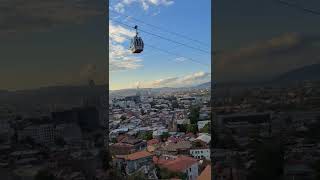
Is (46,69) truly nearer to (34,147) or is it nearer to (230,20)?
(34,147)

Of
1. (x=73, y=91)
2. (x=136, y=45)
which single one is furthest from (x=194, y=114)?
(x=73, y=91)

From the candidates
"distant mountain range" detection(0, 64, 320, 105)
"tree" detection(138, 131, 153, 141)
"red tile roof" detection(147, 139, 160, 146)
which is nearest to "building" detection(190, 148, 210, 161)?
"red tile roof" detection(147, 139, 160, 146)

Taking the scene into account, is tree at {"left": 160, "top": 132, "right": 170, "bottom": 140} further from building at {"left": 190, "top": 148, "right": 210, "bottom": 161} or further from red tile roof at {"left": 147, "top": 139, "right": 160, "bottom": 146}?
building at {"left": 190, "top": 148, "right": 210, "bottom": 161}

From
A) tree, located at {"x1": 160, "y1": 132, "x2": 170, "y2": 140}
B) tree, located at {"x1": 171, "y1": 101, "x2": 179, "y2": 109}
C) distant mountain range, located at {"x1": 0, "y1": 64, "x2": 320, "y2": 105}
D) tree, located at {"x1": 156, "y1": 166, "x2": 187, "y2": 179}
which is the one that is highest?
distant mountain range, located at {"x1": 0, "y1": 64, "x2": 320, "y2": 105}

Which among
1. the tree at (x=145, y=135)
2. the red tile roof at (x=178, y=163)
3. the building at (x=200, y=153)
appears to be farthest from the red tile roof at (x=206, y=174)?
the tree at (x=145, y=135)

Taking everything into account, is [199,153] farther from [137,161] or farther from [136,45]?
[136,45]

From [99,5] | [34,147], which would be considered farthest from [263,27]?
[34,147]

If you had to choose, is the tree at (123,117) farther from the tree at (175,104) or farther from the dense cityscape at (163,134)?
the tree at (175,104)

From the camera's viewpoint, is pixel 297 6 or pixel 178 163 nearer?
pixel 297 6

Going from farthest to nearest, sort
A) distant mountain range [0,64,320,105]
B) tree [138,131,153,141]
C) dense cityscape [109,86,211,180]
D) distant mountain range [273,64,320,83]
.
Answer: tree [138,131,153,141] → dense cityscape [109,86,211,180] → distant mountain range [273,64,320,83] → distant mountain range [0,64,320,105]
